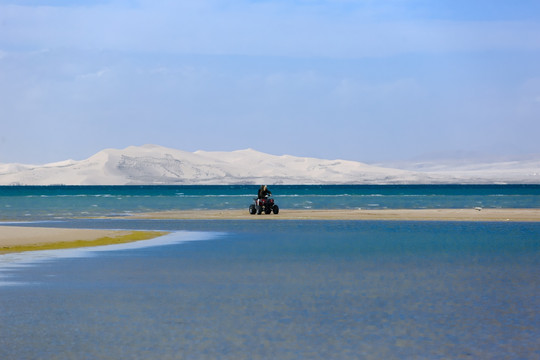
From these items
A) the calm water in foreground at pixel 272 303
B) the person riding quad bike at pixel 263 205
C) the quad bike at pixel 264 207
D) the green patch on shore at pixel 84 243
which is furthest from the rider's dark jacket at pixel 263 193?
the calm water in foreground at pixel 272 303

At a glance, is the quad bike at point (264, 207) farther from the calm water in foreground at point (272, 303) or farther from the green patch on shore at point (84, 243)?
the calm water in foreground at point (272, 303)

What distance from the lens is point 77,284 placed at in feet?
69.3

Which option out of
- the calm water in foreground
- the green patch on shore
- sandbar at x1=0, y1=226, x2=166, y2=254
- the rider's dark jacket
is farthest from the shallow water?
the rider's dark jacket

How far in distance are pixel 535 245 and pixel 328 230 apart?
567 inches

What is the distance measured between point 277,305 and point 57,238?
21.7 metres

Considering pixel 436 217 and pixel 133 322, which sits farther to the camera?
pixel 436 217

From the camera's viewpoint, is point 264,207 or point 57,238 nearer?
point 57,238

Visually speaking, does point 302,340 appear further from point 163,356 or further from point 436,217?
point 436,217

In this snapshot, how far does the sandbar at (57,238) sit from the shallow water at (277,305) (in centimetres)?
410

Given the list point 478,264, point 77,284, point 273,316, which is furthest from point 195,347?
point 478,264

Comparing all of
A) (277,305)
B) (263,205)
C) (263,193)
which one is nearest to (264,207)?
(263,205)

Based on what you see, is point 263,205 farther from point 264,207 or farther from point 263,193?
point 263,193

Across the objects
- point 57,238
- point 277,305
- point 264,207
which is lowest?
point 277,305

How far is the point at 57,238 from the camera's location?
37344mm
